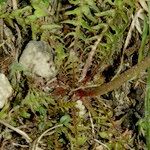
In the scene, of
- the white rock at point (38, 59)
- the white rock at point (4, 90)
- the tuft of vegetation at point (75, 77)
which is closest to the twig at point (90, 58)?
the tuft of vegetation at point (75, 77)

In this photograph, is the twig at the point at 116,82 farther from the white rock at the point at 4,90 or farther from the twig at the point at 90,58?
the white rock at the point at 4,90

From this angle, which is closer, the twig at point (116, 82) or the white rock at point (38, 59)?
the twig at point (116, 82)

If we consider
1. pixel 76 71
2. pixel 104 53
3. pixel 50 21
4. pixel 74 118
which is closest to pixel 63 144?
pixel 74 118

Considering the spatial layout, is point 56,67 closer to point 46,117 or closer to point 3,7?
point 46,117

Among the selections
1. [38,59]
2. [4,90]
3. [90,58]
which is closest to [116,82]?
[90,58]

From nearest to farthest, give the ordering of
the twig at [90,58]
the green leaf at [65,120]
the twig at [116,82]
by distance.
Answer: the twig at [116,82] → the green leaf at [65,120] → the twig at [90,58]

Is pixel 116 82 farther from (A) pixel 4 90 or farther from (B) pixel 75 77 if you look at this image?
(A) pixel 4 90
